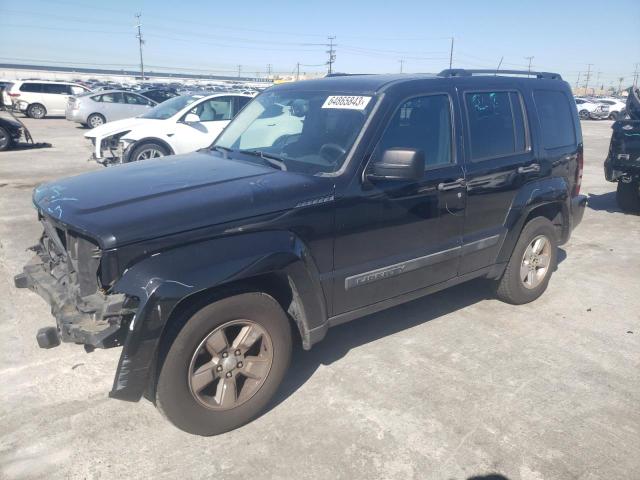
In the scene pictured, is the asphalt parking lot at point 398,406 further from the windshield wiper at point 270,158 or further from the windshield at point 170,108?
the windshield at point 170,108

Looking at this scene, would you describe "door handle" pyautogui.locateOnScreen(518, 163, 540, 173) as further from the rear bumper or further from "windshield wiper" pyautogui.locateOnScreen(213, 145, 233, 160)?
"windshield wiper" pyautogui.locateOnScreen(213, 145, 233, 160)

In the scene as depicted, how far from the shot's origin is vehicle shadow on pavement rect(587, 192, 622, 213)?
9.09m

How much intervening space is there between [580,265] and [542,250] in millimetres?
1503

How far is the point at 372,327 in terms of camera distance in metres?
4.36

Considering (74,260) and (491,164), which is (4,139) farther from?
(491,164)

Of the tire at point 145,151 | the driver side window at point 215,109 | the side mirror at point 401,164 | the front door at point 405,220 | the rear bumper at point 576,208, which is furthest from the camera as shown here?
→ the driver side window at point 215,109

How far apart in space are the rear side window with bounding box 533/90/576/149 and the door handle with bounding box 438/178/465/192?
132 centimetres

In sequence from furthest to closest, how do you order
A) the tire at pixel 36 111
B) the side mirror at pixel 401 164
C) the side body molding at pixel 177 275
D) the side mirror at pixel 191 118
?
the tire at pixel 36 111, the side mirror at pixel 191 118, the side mirror at pixel 401 164, the side body molding at pixel 177 275

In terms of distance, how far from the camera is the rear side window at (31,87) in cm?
2497

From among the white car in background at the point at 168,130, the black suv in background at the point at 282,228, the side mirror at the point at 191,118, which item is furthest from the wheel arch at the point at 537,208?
the side mirror at the point at 191,118

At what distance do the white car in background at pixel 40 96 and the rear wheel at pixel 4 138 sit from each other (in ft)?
40.3

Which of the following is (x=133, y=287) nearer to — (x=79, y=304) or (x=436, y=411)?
(x=79, y=304)

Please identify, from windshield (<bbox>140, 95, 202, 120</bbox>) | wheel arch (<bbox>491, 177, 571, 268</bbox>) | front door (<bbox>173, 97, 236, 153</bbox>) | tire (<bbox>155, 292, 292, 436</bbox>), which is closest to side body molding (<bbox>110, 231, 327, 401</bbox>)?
tire (<bbox>155, 292, 292, 436</bbox>)

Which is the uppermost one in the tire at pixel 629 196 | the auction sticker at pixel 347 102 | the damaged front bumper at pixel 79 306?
the auction sticker at pixel 347 102
